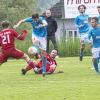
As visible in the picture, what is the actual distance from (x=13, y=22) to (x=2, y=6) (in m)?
3.45

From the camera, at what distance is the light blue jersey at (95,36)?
18781 millimetres

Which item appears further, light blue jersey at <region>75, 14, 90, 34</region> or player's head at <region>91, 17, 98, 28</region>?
light blue jersey at <region>75, 14, 90, 34</region>

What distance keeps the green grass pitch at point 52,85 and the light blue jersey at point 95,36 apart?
94 centimetres

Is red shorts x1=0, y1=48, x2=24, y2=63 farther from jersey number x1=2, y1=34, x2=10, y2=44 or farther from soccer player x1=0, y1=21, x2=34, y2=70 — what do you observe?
jersey number x1=2, y1=34, x2=10, y2=44

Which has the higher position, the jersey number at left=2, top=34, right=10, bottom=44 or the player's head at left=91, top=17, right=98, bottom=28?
the player's head at left=91, top=17, right=98, bottom=28

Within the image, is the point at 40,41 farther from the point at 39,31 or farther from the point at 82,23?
the point at 82,23

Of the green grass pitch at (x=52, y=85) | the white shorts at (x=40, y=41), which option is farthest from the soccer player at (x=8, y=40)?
the white shorts at (x=40, y=41)

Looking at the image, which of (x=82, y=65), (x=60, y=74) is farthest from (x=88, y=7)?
(x=60, y=74)

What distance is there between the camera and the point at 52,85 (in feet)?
52.3

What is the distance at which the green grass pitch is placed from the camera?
13742mm

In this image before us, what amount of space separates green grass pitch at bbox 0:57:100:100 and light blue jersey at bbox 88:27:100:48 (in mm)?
940

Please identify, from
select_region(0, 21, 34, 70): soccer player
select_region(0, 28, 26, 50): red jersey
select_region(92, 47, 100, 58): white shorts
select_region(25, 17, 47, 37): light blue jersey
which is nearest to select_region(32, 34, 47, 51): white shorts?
select_region(25, 17, 47, 37): light blue jersey

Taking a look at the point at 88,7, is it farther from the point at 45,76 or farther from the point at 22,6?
the point at 22,6

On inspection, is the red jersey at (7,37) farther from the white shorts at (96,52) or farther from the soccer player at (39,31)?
the white shorts at (96,52)
